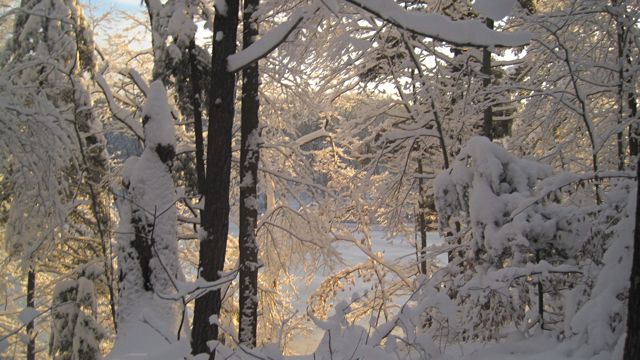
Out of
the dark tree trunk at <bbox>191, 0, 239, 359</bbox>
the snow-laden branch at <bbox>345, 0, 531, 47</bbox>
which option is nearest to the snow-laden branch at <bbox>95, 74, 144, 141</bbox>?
the dark tree trunk at <bbox>191, 0, 239, 359</bbox>

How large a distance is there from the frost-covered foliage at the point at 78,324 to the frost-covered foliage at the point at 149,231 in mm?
3876

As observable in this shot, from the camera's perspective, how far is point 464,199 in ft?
18.1

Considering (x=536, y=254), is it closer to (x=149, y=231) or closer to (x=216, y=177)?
(x=216, y=177)

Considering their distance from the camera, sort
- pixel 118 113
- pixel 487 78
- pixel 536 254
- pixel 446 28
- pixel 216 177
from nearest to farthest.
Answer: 1. pixel 446 28
2. pixel 216 177
3. pixel 536 254
4. pixel 118 113
5. pixel 487 78

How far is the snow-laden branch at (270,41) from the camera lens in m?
2.93

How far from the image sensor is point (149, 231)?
5.58 meters

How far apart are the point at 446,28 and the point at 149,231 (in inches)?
168

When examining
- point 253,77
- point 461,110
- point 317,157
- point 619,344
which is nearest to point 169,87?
point 253,77

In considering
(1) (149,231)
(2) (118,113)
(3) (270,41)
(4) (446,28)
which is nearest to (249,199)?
(1) (149,231)

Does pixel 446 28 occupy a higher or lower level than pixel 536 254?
higher

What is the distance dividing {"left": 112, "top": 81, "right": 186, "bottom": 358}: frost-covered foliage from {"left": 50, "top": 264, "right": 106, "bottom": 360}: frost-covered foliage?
3876 millimetres

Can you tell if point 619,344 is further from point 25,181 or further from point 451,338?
point 25,181

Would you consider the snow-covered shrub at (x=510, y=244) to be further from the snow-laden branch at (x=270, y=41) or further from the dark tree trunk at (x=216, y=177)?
the snow-laden branch at (x=270, y=41)

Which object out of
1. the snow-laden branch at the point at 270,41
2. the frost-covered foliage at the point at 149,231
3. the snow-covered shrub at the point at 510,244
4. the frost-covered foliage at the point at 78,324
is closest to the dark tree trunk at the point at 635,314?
the snow-covered shrub at the point at 510,244
